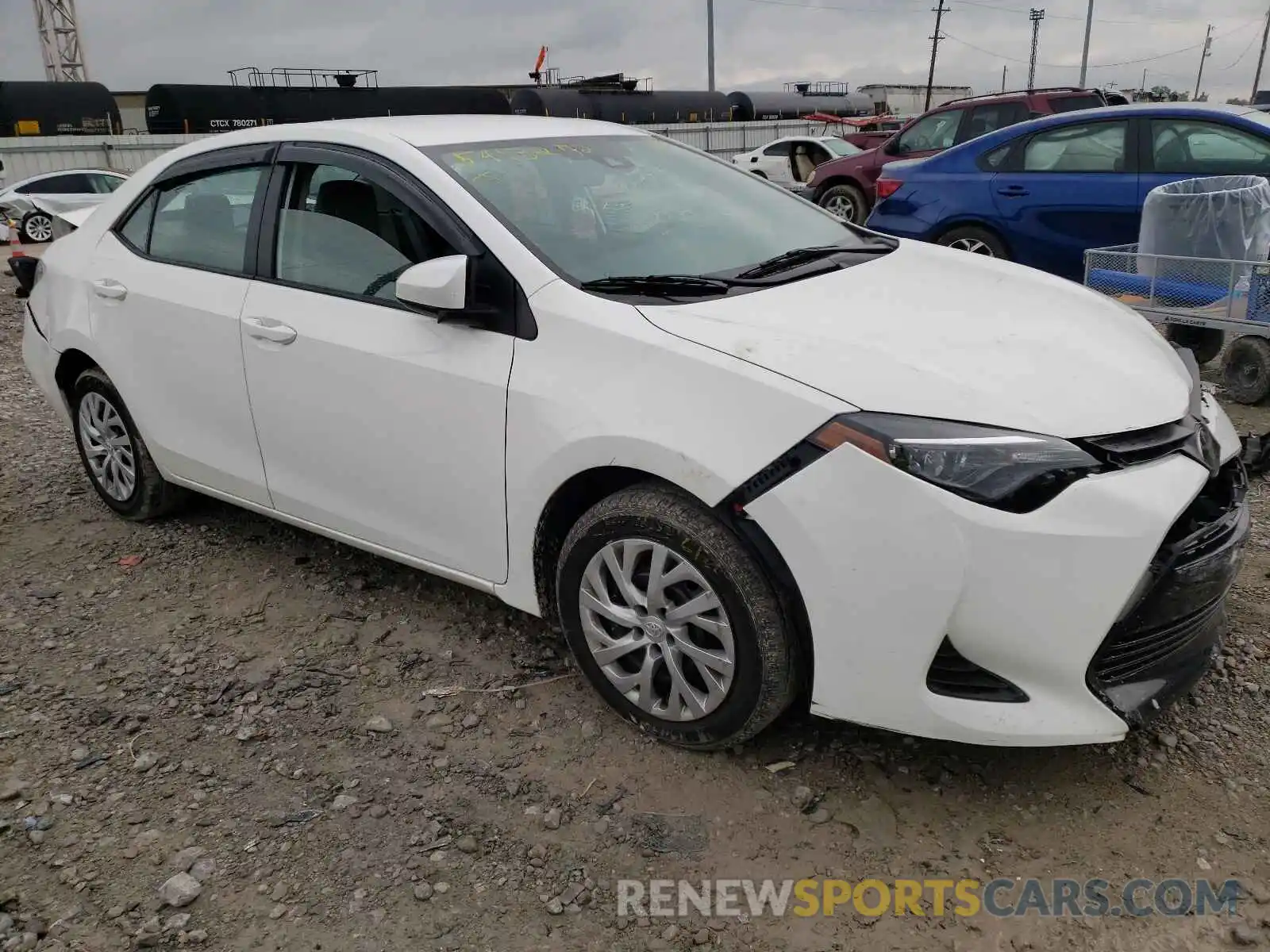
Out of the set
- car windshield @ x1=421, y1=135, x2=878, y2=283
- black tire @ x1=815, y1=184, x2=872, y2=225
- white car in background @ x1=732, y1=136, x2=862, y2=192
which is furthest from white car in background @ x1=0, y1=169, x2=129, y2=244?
car windshield @ x1=421, y1=135, x2=878, y2=283

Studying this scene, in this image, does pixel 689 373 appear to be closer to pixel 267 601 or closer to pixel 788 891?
pixel 788 891

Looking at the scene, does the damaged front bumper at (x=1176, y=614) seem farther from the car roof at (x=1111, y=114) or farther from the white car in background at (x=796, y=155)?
the white car in background at (x=796, y=155)

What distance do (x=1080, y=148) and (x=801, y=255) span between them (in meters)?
5.21

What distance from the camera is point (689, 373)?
243 cm

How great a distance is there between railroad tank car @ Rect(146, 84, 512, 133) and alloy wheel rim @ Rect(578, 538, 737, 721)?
18868mm

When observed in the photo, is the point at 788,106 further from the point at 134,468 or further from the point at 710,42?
the point at 134,468

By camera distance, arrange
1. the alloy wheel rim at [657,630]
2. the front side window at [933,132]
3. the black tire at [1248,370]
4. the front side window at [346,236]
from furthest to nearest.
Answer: the front side window at [933,132]
the black tire at [1248,370]
the front side window at [346,236]
the alloy wheel rim at [657,630]

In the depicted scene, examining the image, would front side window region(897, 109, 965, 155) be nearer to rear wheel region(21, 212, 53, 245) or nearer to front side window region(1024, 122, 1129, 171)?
front side window region(1024, 122, 1129, 171)

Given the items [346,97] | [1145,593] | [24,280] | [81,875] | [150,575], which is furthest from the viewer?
[346,97]

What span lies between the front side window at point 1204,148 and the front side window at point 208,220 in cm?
610

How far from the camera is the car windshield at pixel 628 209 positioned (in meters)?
2.93

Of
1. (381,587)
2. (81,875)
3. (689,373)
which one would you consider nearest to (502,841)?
(81,875)

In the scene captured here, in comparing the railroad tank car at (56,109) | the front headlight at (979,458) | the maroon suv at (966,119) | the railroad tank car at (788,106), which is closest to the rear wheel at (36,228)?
the railroad tank car at (56,109)

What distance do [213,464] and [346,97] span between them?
869 inches
